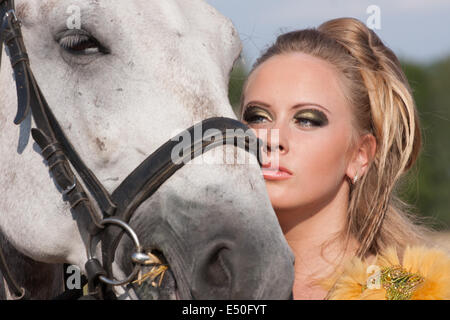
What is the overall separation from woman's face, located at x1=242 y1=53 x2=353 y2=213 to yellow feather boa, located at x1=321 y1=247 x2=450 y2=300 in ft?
1.49

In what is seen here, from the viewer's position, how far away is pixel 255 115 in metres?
3.03

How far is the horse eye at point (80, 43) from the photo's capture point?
233 cm

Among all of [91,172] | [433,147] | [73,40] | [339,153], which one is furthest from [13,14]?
[433,147]

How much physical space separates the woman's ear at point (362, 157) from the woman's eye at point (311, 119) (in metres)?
0.31

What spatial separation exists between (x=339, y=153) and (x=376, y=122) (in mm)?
369

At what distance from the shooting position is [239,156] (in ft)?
7.37

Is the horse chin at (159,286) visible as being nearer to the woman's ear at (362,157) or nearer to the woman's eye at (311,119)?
the woman's eye at (311,119)

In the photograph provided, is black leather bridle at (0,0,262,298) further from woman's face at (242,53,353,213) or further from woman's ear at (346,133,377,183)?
woman's ear at (346,133,377,183)

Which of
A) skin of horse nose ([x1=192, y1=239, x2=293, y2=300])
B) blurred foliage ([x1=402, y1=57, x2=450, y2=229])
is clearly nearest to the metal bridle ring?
skin of horse nose ([x1=192, y1=239, x2=293, y2=300])

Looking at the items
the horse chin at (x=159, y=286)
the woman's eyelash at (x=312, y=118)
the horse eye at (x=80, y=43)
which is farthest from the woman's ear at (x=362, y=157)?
the horse eye at (x=80, y=43)

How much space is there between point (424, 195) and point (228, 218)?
1605 centimetres

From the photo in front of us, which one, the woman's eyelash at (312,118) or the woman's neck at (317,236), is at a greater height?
the woman's eyelash at (312,118)

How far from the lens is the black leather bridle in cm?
219

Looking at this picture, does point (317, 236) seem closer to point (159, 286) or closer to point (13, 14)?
point (159, 286)
